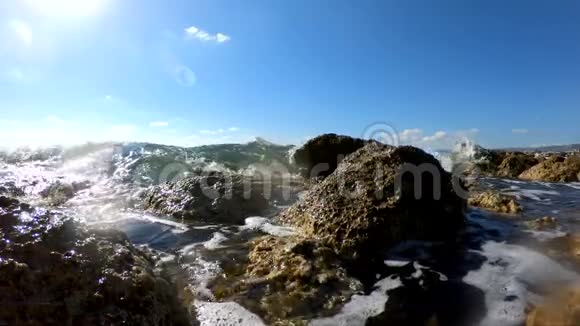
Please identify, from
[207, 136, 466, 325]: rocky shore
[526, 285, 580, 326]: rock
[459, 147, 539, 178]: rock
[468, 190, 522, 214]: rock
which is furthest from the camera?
[459, 147, 539, 178]: rock

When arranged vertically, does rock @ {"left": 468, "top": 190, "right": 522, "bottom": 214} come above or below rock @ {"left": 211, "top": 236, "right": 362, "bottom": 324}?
above

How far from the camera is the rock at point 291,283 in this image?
367 centimetres

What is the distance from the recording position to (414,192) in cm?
588

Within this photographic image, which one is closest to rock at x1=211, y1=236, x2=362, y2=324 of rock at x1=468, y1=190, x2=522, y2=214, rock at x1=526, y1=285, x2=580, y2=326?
rock at x1=526, y1=285, x2=580, y2=326

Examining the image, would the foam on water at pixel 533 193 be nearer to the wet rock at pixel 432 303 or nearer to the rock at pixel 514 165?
the rock at pixel 514 165

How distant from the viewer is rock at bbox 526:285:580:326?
3.17 m

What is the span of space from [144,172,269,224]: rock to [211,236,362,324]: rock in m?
2.85

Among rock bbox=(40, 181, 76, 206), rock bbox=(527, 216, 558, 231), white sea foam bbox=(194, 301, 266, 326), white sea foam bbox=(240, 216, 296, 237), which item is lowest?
white sea foam bbox=(194, 301, 266, 326)

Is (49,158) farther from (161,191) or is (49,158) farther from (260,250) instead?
(260,250)

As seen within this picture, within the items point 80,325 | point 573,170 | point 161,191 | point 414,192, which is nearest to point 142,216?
point 161,191

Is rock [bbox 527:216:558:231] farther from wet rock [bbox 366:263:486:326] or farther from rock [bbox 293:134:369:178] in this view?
rock [bbox 293:134:369:178]

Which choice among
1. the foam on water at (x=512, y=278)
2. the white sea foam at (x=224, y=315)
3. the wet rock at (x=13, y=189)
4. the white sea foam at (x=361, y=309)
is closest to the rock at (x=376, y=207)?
the white sea foam at (x=361, y=309)

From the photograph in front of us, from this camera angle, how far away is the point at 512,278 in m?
4.35

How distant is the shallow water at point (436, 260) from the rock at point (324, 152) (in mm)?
4221
